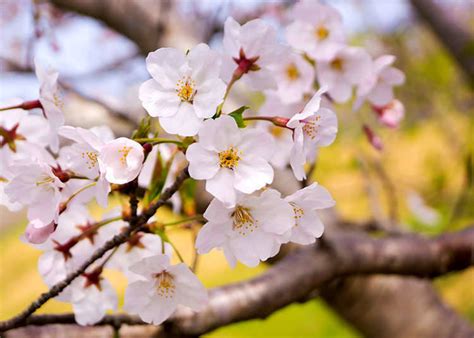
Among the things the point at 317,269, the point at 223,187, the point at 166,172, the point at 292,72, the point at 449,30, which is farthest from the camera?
the point at 449,30

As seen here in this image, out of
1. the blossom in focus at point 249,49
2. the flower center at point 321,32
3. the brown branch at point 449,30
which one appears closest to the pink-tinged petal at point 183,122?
the blossom in focus at point 249,49

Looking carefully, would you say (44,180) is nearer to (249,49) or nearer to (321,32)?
(249,49)

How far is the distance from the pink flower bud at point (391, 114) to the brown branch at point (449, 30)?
120 centimetres

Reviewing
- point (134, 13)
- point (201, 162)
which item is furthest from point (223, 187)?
point (134, 13)

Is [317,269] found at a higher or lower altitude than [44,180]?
lower

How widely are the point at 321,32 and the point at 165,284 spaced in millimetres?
404

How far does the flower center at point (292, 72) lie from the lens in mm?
667

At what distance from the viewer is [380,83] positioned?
2.31 ft

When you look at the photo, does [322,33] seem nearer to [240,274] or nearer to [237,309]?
[237,309]

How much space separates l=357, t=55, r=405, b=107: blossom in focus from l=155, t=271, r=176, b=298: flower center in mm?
370

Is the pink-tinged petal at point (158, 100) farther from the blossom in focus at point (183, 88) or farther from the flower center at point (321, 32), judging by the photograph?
the flower center at point (321, 32)

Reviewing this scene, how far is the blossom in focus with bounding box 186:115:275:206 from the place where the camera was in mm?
421

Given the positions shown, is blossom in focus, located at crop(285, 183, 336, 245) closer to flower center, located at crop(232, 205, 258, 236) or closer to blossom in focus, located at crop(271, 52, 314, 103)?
flower center, located at crop(232, 205, 258, 236)

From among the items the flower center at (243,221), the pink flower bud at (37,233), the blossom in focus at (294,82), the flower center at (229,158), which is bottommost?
the pink flower bud at (37,233)
